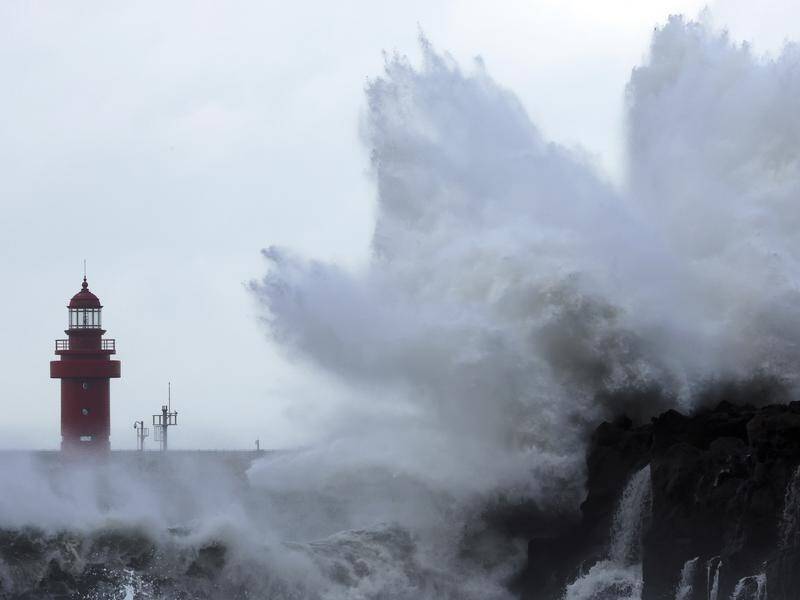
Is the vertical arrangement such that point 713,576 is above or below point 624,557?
below

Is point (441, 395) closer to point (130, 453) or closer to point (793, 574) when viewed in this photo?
point (793, 574)

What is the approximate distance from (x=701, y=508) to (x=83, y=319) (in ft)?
74.9

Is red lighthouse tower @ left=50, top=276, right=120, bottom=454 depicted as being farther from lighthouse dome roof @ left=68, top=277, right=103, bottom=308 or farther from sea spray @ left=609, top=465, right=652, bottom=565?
sea spray @ left=609, top=465, right=652, bottom=565

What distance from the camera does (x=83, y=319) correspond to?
5022 centimetres

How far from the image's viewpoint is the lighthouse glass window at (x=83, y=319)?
50.2 metres

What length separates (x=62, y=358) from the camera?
49.7 m

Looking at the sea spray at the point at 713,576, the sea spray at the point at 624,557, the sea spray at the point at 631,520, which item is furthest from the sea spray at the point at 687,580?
the sea spray at the point at 631,520

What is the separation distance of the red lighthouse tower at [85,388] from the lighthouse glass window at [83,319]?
0.07m

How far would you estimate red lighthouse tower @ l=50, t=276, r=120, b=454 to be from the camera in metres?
49.1

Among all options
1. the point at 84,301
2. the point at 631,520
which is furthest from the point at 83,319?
the point at 631,520

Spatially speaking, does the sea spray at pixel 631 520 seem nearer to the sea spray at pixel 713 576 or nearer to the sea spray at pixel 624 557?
the sea spray at pixel 624 557

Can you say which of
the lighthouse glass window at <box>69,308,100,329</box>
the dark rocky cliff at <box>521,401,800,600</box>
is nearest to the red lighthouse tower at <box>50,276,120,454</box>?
the lighthouse glass window at <box>69,308,100,329</box>

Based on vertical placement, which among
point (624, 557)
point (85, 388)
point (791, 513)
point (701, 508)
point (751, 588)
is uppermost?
point (85, 388)

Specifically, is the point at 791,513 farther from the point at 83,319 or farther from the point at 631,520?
the point at 83,319
